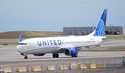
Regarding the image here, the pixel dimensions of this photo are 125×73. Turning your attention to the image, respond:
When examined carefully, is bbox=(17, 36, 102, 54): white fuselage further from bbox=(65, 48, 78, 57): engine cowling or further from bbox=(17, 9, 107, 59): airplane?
bbox=(65, 48, 78, 57): engine cowling

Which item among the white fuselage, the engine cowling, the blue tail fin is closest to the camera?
the white fuselage

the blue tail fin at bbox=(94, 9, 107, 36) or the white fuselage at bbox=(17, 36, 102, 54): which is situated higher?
the blue tail fin at bbox=(94, 9, 107, 36)

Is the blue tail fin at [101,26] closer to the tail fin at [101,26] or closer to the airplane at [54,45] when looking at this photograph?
the tail fin at [101,26]

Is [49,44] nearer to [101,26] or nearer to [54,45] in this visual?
[54,45]

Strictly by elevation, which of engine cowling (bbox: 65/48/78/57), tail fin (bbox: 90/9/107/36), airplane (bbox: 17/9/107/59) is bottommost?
engine cowling (bbox: 65/48/78/57)

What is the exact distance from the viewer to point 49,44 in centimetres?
7325

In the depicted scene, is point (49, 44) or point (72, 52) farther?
point (72, 52)

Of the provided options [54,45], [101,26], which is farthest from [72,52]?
[101,26]

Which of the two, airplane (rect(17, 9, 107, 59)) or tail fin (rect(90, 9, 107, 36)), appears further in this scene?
tail fin (rect(90, 9, 107, 36))

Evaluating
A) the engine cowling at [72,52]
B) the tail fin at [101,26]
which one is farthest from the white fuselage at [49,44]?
the tail fin at [101,26]

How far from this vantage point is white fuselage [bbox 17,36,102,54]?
72812 millimetres

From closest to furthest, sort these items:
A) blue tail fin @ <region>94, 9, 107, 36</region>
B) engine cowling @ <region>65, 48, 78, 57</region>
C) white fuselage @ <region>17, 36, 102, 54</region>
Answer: white fuselage @ <region>17, 36, 102, 54</region> < engine cowling @ <region>65, 48, 78, 57</region> < blue tail fin @ <region>94, 9, 107, 36</region>

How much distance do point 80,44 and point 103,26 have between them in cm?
732

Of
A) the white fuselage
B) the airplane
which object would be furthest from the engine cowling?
the white fuselage
